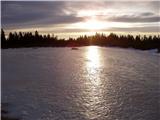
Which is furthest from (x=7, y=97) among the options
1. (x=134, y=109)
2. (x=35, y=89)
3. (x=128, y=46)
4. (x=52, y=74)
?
(x=128, y=46)

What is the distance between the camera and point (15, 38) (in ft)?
334

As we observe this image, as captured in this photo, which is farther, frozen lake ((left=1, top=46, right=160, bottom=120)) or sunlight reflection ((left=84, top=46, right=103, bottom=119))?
sunlight reflection ((left=84, top=46, right=103, bottom=119))

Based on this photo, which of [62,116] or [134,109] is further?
[134,109]

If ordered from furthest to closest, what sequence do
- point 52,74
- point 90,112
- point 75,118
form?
1. point 52,74
2. point 90,112
3. point 75,118

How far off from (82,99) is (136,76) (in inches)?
460

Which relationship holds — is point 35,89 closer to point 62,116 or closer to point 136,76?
point 62,116

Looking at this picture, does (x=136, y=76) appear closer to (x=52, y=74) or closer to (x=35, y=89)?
(x=52, y=74)

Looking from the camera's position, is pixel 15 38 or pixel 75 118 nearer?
pixel 75 118

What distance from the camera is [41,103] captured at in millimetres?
20891

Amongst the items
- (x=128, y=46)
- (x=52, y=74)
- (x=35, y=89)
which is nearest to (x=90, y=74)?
(x=52, y=74)

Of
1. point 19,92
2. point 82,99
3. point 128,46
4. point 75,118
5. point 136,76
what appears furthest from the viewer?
point 128,46

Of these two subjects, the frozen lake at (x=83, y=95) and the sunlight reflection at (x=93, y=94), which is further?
the sunlight reflection at (x=93, y=94)

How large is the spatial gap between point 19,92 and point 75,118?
24.6 feet

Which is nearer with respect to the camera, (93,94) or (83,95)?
(83,95)
